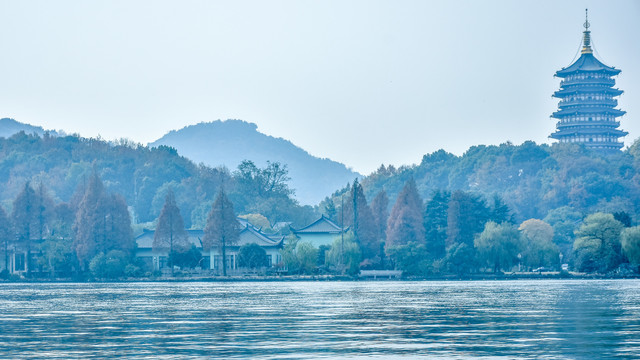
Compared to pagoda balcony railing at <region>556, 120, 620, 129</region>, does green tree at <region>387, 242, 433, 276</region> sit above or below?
below

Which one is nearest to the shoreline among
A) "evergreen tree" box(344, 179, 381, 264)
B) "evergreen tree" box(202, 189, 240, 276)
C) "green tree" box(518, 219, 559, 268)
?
"green tree" box(518, 219, 559, 268)

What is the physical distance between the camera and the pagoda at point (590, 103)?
130875 millimetres

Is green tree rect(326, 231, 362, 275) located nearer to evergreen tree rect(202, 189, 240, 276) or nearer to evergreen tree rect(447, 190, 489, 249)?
evergreen tree rect(447, 190, 489, 249)

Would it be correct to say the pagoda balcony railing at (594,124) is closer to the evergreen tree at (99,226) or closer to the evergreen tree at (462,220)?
the evergreen tree at (462,220)

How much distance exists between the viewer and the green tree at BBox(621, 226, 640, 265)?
63.4 meters

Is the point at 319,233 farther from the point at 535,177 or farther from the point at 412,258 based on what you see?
the point at 535,177

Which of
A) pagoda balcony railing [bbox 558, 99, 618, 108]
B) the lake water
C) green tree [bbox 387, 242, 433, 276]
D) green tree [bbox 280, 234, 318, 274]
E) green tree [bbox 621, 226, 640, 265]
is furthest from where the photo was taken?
pagoda balcony railing [bbox 558, 99, 618, 108]

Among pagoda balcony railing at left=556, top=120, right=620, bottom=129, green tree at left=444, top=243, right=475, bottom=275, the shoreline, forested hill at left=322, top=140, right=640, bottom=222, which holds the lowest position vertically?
the shoreline

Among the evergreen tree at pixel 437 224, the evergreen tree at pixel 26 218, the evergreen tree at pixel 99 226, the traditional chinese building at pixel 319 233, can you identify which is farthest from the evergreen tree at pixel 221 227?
the evergreen tree at pixel 437 224

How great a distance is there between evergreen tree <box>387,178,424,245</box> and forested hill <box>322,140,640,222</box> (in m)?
22.4

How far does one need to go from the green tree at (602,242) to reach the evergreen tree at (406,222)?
1336 cm

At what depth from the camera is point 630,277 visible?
66250 millimetres

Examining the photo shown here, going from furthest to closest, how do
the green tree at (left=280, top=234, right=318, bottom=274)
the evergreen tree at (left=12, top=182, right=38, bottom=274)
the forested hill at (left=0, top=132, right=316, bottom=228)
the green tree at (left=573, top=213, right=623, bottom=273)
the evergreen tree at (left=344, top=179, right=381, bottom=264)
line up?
the forested hill at (left=0, top=132, right=316, bottom=228) → the evergreen tree at (left=344, top=179, right=381, bottom=264) → the evergreen tree at (left=12, top=182, right=38, bottom=274) → the green tree at (left=280, top=234, right=318, bottom=274) → the green tree at (left=573, top=213, right=623, bottom=273)

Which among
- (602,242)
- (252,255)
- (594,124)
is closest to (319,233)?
(252,255)
